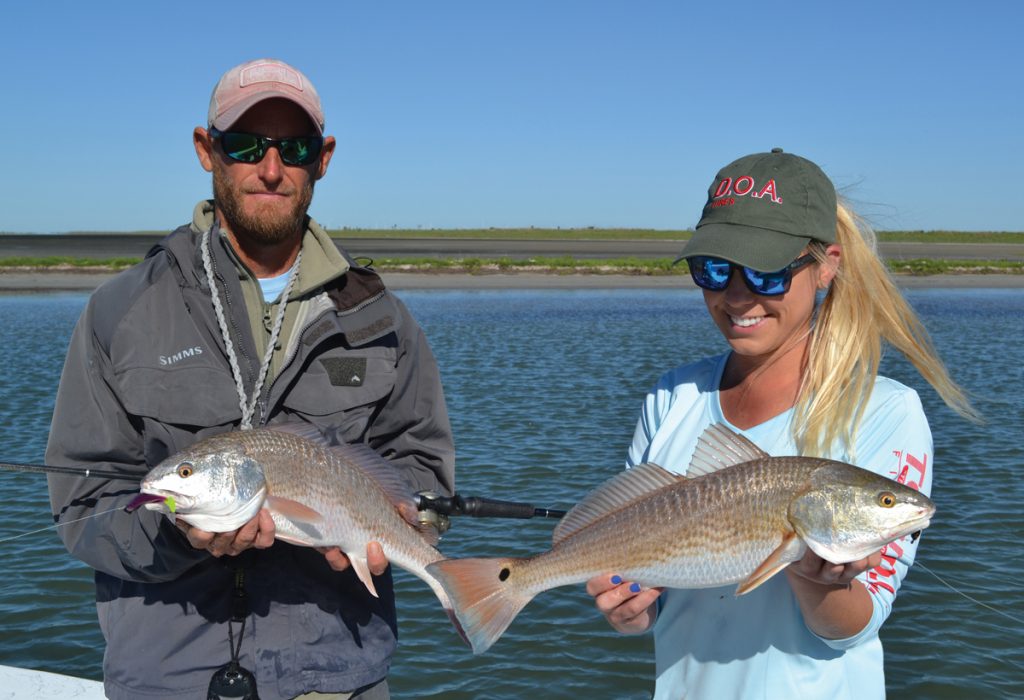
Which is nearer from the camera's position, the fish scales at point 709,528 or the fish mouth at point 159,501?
the fish scales at point 709,528

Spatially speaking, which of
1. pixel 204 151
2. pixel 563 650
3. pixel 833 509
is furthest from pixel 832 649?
pixel 563 650

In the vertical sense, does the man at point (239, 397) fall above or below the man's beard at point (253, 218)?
below

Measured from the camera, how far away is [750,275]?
3.24 meters

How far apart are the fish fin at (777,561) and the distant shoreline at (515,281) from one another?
133 ft

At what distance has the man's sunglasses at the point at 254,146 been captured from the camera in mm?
3863

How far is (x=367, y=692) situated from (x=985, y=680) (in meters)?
5.89

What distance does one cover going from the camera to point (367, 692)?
152 inches

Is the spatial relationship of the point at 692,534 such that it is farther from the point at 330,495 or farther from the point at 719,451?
the point at 330,495

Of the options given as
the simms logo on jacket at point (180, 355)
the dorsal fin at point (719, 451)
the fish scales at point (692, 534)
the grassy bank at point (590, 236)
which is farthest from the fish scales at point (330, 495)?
the grassy bank at point (590, 236)

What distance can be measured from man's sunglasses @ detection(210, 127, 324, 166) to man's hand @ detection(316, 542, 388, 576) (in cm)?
155

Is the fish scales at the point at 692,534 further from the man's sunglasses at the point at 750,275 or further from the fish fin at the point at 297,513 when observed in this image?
the fish fin at the point at 297,513

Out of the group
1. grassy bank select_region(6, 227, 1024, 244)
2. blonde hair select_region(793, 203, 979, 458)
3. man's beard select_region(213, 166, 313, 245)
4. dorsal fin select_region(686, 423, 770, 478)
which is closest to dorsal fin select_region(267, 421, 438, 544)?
man's beard select_region(213, 166, 313, 245)

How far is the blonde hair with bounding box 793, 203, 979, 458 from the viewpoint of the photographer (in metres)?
3.12

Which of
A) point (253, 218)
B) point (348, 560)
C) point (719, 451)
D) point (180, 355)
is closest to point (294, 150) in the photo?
point (253, 218)
